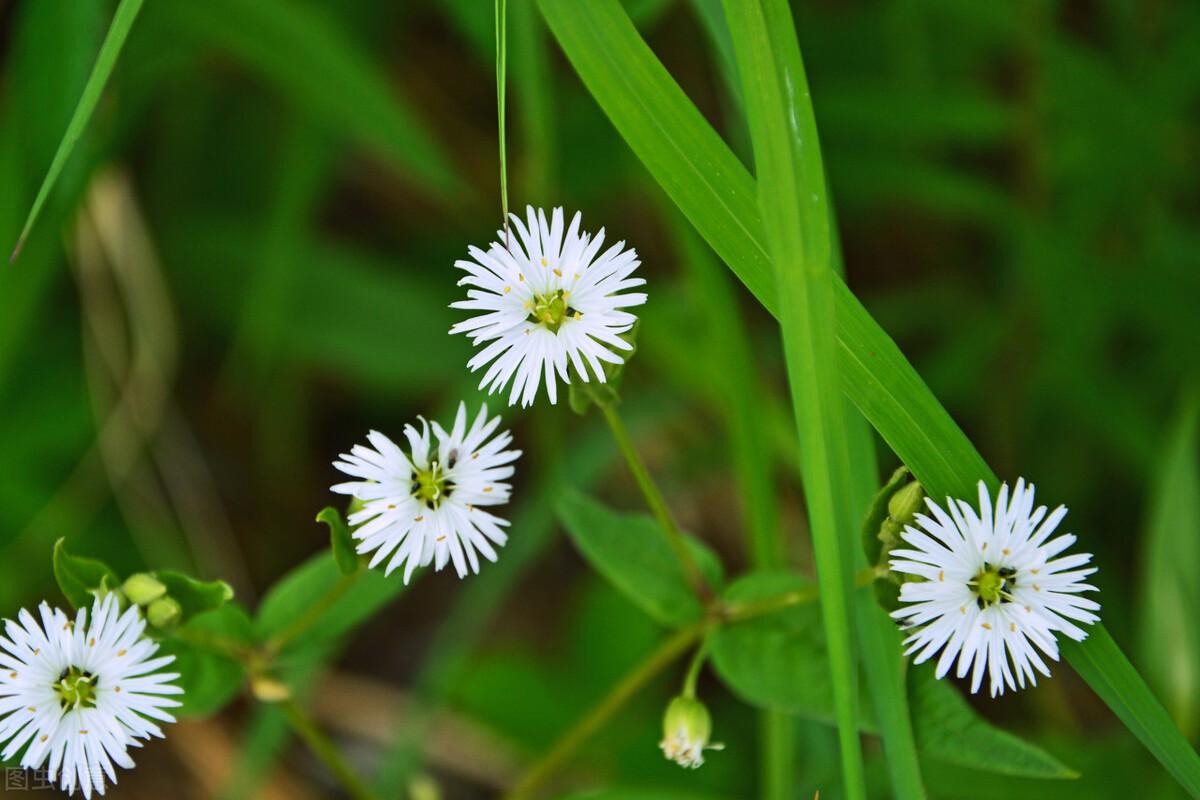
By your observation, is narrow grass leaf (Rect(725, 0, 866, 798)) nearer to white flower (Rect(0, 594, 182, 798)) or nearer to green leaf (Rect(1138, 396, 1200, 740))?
white flower (Rect(0, 594, 182, 798))

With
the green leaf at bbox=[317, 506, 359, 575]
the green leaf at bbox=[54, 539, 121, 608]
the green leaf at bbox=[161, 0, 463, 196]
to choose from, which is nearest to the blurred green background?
the green leaf at bbox=[161, 0, 463, 196]

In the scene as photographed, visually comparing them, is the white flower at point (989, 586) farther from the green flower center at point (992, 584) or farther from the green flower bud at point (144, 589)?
the green flower bud at point (144, 589)

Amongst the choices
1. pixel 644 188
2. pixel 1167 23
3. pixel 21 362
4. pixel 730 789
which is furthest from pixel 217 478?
pixel 1167 23

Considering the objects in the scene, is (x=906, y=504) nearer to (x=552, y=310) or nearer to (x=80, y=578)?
(x=552, y=310)

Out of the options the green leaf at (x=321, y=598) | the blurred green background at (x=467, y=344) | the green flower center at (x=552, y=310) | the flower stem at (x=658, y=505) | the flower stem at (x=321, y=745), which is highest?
the blurred green background at (x=467, y=344)

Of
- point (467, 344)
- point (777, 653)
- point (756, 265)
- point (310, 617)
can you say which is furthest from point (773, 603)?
point (467, 344)

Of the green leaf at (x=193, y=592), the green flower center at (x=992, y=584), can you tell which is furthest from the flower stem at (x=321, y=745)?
the green flower center at (x=992, y=584)
